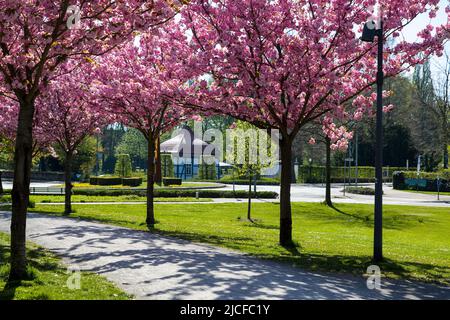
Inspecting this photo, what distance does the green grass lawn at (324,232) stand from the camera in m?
12.8

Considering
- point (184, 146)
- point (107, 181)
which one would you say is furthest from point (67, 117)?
point (184, 146)

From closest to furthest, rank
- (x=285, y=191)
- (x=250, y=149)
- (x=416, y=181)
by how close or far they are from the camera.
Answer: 1. (x=285, y=191)
2. (x=250, y=149)
3. (x=416, y=181)

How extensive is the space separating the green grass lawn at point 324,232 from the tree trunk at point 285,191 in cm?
42

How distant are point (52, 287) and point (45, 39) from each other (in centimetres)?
425

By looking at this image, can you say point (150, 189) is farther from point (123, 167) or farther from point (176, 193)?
point (123, 167)

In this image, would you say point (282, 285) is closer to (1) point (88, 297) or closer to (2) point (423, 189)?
(1) point (88, 297)

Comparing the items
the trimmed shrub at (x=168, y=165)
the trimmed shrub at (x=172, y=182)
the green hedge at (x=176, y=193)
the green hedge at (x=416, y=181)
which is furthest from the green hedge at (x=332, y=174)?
the green hedge at (x=176, y=193)

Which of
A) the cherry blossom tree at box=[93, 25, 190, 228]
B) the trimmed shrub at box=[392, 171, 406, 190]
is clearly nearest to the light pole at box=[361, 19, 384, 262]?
the cherry blossom tree at box=[93, 25, 190, 228]

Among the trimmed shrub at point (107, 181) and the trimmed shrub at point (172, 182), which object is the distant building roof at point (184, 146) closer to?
the trimmed shrub at point (172, 182)

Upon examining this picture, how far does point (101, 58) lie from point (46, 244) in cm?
908

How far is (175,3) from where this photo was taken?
9812 mm

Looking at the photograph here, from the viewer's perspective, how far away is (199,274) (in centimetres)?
1035

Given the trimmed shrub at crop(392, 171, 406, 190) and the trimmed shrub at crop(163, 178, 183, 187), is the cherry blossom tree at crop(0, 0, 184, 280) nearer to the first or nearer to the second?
the trimmed shrub at crop(163, 178, 183, 187)

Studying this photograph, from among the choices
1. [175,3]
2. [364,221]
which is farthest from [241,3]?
[364,221]
